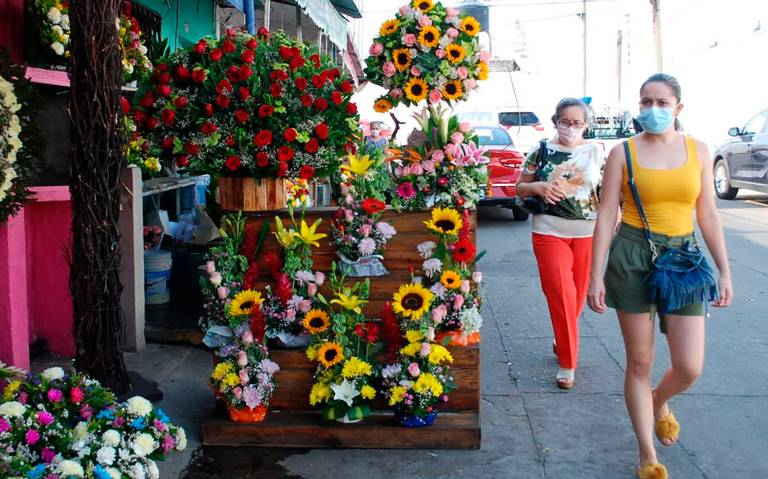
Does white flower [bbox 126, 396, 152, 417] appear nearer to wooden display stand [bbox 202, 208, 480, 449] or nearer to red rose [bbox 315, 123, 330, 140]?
wooden display stand [bbox 202, 208, 480, 449]

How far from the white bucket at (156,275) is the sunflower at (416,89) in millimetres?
3119

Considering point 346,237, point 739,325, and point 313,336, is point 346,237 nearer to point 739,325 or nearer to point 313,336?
point 313,336

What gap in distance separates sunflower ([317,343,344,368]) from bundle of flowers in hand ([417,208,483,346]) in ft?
1.65

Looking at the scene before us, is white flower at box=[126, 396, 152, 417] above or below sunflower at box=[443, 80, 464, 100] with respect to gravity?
below

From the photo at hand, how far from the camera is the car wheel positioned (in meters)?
16.5

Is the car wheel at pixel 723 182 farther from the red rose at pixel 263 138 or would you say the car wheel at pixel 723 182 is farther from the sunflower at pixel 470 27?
the red rose at pixel 263 138

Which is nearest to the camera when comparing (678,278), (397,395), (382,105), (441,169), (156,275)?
(678,278)

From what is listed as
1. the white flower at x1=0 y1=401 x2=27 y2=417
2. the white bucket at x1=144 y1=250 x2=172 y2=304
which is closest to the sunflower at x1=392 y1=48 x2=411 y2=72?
the white flower at x1=0 y1=401 x2=27 y2=417

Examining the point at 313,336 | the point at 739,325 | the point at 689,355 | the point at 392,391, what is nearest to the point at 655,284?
the point at 689,355

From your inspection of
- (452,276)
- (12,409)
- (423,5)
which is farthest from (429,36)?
(12,409)

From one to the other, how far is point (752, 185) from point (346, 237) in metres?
13.1

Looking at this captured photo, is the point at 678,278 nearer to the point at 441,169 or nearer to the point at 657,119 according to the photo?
the point at 657,119

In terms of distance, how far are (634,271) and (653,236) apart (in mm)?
182

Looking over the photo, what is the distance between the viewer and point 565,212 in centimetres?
510
